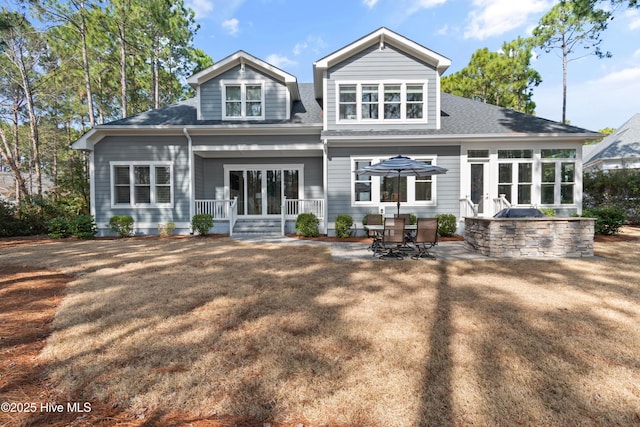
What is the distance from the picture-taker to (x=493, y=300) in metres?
4.61

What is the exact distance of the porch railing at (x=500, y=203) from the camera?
35.9 ft

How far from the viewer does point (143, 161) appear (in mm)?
12633

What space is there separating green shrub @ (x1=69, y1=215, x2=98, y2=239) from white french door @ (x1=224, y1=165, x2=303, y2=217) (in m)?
5.48

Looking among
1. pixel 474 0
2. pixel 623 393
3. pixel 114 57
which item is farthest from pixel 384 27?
pixel 114 57

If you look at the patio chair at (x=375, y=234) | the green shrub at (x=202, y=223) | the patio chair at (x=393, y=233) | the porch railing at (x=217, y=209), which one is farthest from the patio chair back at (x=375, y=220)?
the green shrub at (x=202, y=223)

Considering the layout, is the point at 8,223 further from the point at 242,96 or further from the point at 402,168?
the point at 402,168

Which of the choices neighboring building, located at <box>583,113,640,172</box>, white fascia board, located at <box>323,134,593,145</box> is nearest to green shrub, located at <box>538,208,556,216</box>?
white fascia board, located at <box>323,134,593,145</box>

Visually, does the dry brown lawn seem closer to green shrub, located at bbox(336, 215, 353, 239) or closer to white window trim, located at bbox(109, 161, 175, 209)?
green shrub, located at bbox(336, 215, 353, 239)

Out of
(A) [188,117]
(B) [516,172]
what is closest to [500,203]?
(B) [516,172]

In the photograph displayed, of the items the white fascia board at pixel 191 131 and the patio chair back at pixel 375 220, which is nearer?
the patio chair back at pixel 375 220

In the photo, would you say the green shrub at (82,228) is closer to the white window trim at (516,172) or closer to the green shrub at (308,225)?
the green shrub at (308,225)

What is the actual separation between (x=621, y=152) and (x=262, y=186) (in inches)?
1014

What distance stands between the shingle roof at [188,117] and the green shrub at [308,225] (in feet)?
12.7

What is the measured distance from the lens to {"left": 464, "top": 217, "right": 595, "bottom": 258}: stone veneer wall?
7.68m
